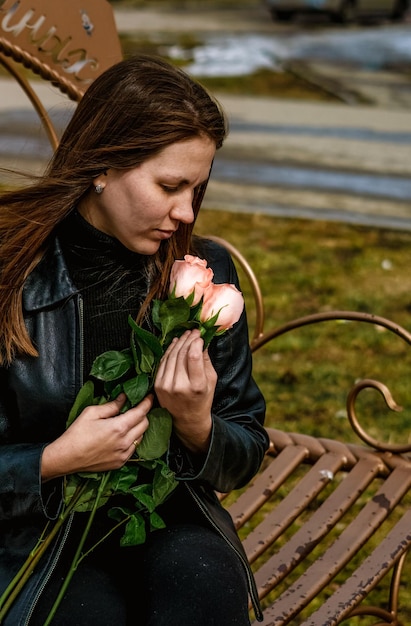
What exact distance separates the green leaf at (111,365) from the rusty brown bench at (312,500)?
2.24ft

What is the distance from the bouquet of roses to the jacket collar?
0.17 metres

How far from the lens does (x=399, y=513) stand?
3590 millimetres

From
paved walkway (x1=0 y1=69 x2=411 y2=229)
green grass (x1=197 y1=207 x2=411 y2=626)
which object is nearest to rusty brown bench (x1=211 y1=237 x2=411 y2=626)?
green grass (x1=197 y1=207 x2=411 y2=626)

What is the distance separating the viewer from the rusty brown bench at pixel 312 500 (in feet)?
8.21

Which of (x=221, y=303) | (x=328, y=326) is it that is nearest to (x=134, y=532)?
(x=221, y=303)

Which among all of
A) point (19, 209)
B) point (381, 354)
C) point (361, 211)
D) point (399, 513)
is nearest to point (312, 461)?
point (399, 513)

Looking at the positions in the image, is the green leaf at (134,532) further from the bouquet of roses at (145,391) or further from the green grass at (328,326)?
the green grass at (328,326)

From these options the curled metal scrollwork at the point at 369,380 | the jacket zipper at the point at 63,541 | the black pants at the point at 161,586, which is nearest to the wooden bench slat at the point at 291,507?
the curled metal scrollwork at the point at 369,380

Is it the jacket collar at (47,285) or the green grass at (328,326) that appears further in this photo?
the green grass at (328,326)

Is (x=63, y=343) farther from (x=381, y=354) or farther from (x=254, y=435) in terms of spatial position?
(x=381, y=354)

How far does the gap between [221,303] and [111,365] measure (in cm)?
23

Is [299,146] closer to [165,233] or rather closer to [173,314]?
[165,233]

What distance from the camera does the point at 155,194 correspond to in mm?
2025

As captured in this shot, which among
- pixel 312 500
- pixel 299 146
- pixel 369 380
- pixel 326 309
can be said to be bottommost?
pixel 299 146
